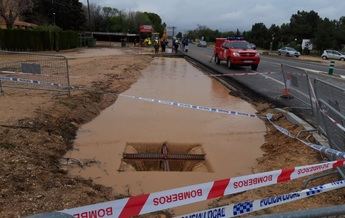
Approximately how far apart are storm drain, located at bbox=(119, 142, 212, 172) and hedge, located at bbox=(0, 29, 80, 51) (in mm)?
34864

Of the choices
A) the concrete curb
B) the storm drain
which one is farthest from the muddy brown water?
the concrete curb

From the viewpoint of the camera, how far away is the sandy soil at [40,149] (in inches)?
231

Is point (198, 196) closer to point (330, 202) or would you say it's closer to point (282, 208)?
point (282, 208)

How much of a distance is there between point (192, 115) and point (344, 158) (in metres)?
7.35

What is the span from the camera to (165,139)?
1033cm

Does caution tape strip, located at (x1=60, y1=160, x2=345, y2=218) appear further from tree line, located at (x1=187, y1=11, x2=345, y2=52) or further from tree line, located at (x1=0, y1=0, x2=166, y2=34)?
tree line, located at (x1=187, y1=11, x2=345, y2=52)

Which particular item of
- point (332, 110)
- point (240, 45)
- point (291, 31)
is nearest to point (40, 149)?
point (332, 110)

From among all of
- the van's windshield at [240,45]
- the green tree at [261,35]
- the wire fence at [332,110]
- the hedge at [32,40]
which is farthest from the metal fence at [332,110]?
the green tree at [261,35]

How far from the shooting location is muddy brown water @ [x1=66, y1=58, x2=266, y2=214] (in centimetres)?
766

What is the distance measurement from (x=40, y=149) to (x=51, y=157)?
307mm

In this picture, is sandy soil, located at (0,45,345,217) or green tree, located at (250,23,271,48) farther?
green tree, located at (250,23,271,48)

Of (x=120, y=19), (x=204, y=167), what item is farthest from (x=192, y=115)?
(x=120, y=19)

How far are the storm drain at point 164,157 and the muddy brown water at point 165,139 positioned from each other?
112 millimetres

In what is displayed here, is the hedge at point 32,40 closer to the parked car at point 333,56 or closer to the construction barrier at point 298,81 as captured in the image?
the parked car at point 333,56
